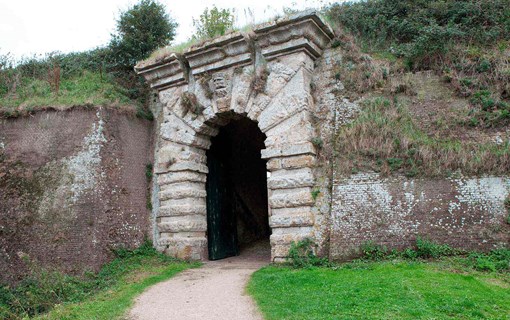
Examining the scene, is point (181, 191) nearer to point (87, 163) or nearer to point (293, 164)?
point (87, 163)

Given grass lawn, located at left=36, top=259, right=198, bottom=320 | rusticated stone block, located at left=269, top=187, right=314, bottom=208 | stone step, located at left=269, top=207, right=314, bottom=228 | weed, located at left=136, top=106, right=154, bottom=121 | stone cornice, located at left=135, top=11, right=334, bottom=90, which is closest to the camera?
grass lawn, located at left=36, top=259, right=198, bottom=320

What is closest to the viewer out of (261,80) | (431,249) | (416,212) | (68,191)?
(431,249)

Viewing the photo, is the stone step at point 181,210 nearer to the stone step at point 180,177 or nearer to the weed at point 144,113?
the stone step at point 180,177

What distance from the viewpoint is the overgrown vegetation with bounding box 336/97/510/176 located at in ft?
24.7

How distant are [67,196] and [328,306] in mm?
6405

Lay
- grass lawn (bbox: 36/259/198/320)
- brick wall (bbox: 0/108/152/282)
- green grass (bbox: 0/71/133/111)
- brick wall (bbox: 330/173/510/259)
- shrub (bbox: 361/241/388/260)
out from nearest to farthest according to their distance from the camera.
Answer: grass lawn (bbox: 36/259/198/320) → brick wall (bbox: 330/173/510/259) → shrub (bbox: 361/241/388/260) → brick wall (bbox: 0/108/152/282) → green grass (bbox: 0/71/133/111)

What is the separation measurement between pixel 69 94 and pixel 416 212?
331 inches

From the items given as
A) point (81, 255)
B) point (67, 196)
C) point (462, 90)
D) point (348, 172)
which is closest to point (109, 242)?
point (81, 255)

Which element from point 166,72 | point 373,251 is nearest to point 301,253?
point 373,251

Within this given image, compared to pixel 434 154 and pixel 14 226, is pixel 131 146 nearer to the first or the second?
pixel 14 226

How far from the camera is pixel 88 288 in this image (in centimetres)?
862

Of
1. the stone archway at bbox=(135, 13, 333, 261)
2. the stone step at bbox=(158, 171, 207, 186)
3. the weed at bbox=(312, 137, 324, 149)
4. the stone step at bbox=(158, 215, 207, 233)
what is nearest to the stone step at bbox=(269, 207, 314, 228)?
the stone archway at bbox=(135, 13, 333, 261)

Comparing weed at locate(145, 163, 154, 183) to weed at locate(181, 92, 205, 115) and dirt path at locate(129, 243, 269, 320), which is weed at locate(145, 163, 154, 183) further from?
dirt path at locate(129, 243, 269, 320)

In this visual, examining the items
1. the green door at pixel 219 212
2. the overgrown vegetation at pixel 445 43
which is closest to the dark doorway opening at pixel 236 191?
the green door at pixel 219 212
